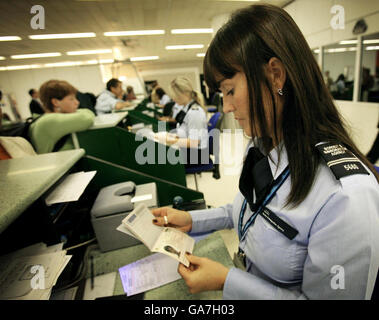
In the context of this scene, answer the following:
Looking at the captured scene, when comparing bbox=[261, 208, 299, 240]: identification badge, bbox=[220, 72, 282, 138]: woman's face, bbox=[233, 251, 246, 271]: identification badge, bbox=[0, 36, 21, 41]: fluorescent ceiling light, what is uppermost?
bbox=[0, 36, 21, 41]: fluorescent ceiling light

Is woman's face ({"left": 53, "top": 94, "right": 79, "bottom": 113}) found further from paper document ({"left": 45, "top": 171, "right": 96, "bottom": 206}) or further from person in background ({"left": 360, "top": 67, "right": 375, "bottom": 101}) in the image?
person in background ({"left": 360, "top": 67, "right": 375, "bottom": 101})

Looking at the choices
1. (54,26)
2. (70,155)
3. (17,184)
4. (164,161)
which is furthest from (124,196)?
(54,26)

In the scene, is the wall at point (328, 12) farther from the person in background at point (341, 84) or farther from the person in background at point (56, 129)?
the person in background at point (56, 129)

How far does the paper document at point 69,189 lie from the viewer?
738 millimetres

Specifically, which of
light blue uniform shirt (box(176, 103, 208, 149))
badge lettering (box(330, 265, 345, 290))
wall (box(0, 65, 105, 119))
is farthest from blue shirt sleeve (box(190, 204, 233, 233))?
light blue uniform shirt (box(176, 103, 208, 149))

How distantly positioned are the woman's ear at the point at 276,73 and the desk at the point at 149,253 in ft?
2.35

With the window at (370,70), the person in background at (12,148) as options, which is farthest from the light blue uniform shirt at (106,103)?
the window at (370,70)

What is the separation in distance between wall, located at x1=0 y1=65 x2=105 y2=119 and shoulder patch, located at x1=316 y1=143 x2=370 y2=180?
3.49ft

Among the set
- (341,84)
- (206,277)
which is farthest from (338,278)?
(341,84)

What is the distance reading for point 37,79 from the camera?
224 centimetres

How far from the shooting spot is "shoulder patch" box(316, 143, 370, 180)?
17.4 inches

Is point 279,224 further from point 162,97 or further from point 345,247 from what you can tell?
point 162,97

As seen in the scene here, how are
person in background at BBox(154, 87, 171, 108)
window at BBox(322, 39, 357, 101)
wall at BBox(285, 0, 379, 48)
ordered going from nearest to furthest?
wall at BBox(285, 0, 379, 48) → window at BBox(322, 39, 357, 101) → person in background at BBox(154, 87, 171, 108)
